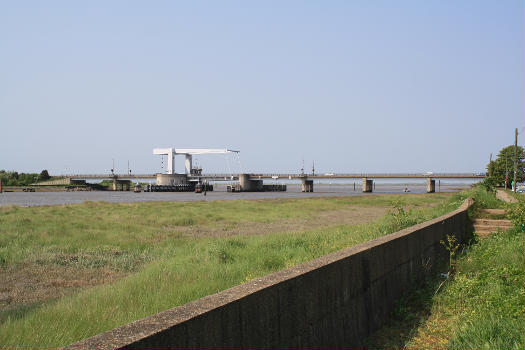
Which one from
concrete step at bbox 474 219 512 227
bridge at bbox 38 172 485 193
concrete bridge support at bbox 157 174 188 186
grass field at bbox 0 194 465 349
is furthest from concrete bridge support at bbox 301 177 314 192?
concrete step at bbox 474 219 512 227

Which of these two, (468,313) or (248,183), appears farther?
(248,183)

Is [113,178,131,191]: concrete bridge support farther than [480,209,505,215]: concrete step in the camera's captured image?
Result: Yes

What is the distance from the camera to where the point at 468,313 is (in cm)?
666

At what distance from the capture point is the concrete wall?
3.48 m

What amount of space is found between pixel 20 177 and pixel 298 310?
209 meters

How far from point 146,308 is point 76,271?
5.74 metres

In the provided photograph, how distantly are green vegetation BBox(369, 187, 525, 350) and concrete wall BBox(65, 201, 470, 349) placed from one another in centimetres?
32

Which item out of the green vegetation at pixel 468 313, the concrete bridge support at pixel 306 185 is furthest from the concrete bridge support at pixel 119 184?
the green vegetation at pixel 468 313

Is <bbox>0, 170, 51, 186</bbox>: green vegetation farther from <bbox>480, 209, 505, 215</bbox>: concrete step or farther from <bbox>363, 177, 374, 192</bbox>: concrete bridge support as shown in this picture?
<bbox>480, 209, 505, 215</bbox>: concrete step

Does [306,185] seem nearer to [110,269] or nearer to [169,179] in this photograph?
[169,179]

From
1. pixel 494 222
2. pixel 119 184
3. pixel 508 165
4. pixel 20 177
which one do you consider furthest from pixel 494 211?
pixel 20 177

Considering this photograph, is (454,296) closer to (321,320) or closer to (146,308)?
(321,320)

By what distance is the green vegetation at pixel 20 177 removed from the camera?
186 m

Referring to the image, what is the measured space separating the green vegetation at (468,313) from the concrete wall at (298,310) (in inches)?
12.8
